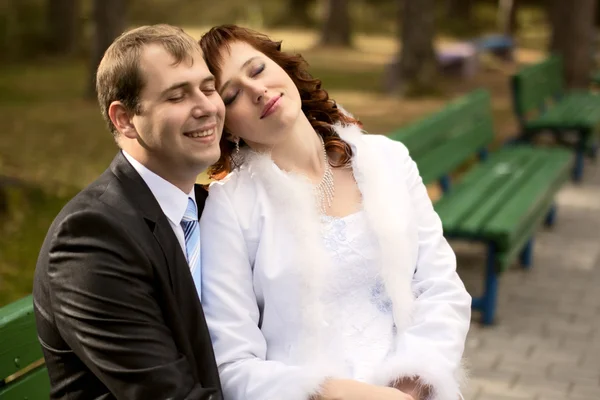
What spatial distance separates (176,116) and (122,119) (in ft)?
0.48

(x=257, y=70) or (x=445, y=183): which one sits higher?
(x=257, y=70)

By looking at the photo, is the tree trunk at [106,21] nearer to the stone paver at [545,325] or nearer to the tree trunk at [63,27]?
the stone paver at [545,325]

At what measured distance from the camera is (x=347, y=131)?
312 centimetres

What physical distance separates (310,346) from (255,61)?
876 millimetres

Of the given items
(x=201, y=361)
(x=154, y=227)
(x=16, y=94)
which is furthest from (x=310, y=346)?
(x=16, y=94)

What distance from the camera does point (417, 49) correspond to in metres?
14.6

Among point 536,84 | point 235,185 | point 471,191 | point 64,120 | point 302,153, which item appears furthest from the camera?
point 64,120

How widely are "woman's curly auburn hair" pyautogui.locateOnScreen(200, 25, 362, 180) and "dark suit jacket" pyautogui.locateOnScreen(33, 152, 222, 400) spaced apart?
54cm

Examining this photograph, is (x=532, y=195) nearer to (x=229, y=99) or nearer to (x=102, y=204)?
(x=229, y=99)

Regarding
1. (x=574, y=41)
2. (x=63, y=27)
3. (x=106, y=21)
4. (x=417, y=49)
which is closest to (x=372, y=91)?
(x=417, y=49)

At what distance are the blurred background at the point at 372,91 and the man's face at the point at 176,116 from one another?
7.77 feet

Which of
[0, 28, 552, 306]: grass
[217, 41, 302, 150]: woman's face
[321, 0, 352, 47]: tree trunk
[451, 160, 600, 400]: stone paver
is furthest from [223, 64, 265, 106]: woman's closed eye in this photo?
[321, 0, 352, 47]: tree trunk

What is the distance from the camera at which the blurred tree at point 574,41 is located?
40.3 ft

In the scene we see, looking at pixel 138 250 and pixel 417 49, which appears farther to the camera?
pixel 417 49
